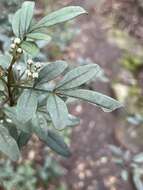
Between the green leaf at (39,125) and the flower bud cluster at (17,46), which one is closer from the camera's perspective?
the flower bud cluster at (17,46)

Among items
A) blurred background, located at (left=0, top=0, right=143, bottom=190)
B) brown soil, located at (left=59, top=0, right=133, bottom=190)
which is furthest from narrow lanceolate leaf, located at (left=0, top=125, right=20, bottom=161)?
brown soil, located at (left=59, top=0, right=133, bottom=190)

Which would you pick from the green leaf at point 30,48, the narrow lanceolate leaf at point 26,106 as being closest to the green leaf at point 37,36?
the green leaf at point 30,48

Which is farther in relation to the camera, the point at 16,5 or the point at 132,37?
the point at 132,37

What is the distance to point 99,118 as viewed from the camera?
3.21 meters

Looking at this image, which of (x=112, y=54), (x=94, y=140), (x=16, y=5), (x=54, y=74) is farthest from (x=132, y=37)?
(x=54, y=74)

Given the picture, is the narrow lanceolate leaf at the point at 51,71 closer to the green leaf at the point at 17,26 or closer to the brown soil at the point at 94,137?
the green leaf at the point at 17,26

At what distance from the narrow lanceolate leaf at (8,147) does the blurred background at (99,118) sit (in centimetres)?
68

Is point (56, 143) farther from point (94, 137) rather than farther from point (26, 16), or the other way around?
point (94, 137)

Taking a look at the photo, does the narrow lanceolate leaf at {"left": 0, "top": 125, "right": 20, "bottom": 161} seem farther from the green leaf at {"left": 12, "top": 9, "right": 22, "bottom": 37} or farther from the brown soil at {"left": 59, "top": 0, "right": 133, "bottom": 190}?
the brown soil at {"left": 59, "top": 0, "right": 133, "bottom": 190}

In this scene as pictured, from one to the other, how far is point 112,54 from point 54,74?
2616 mm

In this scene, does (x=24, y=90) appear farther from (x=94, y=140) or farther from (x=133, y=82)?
(x=133, y=82)

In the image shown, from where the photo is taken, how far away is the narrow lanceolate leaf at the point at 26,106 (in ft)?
3.28

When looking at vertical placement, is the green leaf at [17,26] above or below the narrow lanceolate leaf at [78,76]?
above

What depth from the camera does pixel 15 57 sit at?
1.00 m
